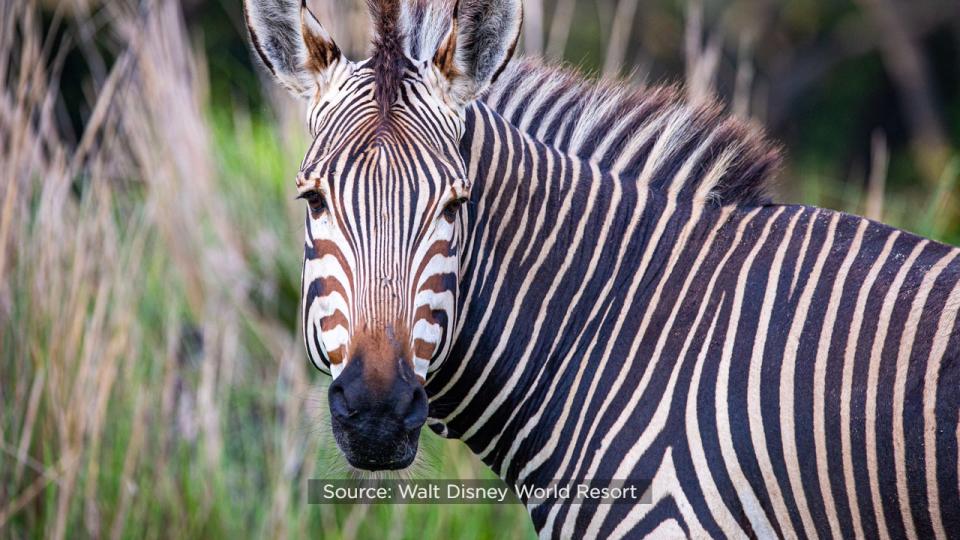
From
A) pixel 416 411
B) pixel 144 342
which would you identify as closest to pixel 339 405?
pixel 416 411

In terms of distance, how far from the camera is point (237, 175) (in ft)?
25.0

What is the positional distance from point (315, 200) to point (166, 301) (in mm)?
3551

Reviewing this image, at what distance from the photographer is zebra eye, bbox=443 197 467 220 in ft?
10.2

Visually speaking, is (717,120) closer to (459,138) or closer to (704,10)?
(459,138)

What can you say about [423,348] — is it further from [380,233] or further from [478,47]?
[478,47]

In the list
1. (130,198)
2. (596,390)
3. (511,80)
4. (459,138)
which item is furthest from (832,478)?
(130,198)

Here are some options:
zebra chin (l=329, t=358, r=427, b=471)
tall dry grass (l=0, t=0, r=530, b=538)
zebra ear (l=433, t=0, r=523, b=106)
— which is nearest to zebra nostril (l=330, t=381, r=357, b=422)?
zebra chin (l=329, t=358, r=427, b=471)

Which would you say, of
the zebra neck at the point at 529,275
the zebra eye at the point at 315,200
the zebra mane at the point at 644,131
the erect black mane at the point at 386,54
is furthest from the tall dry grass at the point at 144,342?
the zebra mane at the point at 644,131

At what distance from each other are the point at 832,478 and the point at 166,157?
15.9ft

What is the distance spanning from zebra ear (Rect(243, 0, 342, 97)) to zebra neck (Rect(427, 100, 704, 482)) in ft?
1.80

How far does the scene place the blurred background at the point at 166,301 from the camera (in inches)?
193

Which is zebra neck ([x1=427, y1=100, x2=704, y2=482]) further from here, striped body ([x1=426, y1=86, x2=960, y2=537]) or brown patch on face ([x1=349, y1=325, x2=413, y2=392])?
brown patch on face ([x1=349, y1=325, x2=413, y2=392])

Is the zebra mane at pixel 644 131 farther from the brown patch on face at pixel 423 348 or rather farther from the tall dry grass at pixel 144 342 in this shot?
the tall dry grass at pixel 144 342

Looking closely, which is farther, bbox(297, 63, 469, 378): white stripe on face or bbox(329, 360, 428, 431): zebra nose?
bbox(297, 63, 469, 378): white stripe on face
